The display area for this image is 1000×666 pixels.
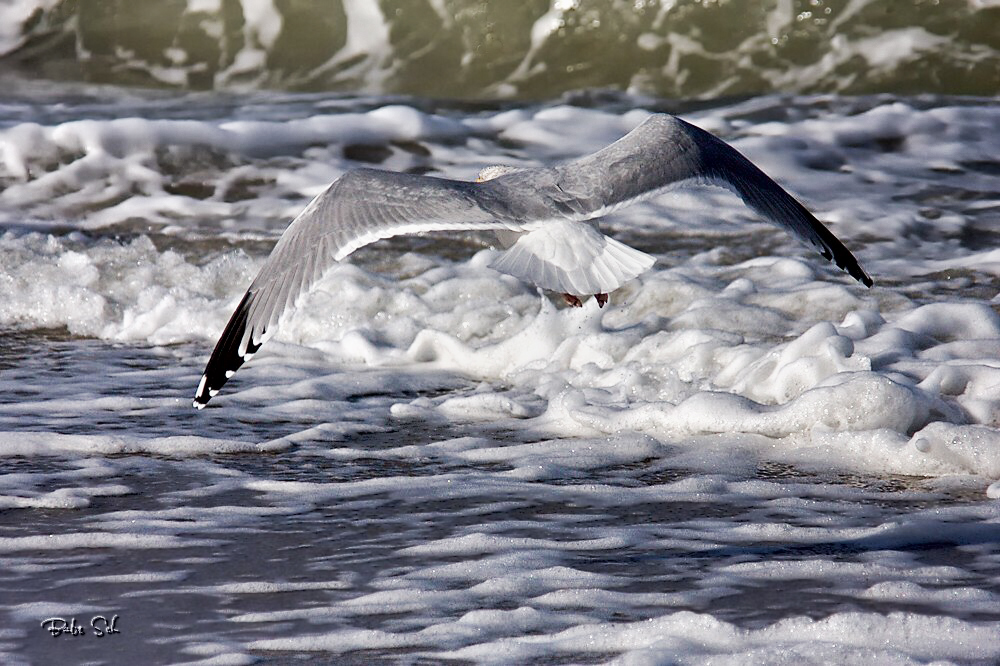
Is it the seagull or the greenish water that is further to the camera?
the greenish water

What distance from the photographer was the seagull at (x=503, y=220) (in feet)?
14.1

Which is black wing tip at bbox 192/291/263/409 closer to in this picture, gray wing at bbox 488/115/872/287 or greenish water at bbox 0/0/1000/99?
gray wing at bbox 488/115/872/287

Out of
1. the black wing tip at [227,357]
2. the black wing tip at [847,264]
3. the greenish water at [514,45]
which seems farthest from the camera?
the greenish water at [514,45]

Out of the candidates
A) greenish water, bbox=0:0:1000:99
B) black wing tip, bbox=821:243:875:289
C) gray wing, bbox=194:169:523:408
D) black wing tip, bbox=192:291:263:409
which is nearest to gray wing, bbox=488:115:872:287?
black wing tip, bbox=821:243:875:289

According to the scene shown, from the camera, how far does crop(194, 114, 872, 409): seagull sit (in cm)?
429

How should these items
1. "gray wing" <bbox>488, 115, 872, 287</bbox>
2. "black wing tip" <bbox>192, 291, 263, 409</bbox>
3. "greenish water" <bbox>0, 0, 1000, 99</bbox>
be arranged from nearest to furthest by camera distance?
"black wing tip" <bbox>192, 291, 263, 409</bbox> < "gray wing" <bbox>488, 115, 872, 287</bbox> < "greenish water" <bbox>0, 0, 1000, 99</bbox>

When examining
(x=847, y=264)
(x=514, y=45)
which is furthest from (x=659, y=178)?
(x=514, y=45)

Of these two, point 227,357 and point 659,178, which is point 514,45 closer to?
point 659,178

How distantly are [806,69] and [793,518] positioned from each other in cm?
902

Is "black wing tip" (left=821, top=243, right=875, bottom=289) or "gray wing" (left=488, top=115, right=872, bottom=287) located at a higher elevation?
"gray wing" (left=488, top=115, right=872, bottom=287)

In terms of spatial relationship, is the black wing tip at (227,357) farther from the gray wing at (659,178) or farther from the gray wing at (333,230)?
the gray wing at (659,178)

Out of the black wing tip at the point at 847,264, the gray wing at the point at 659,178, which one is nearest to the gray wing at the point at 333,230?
the gray wing at the point at 659,178

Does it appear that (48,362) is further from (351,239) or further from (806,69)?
(806,69)

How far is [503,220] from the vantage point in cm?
435
